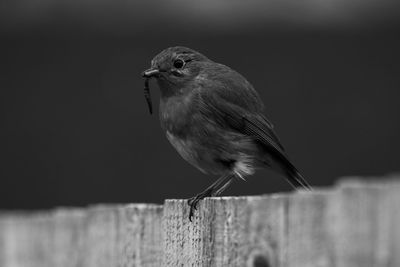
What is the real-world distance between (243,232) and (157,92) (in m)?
5.44

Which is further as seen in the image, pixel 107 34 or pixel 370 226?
pixel 107 34

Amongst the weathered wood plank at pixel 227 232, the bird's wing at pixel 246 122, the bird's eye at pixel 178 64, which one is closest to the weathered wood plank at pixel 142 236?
the weathered wood plank at pixel 227 232

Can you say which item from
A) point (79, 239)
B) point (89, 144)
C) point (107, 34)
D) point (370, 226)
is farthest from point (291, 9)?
point (370, 226)

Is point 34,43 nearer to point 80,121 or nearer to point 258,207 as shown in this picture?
point 80,121

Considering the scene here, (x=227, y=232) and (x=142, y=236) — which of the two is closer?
(x=227, y=232)

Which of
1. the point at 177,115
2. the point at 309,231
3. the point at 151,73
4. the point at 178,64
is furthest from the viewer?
the point at 178,64

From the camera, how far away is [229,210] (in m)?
2.56

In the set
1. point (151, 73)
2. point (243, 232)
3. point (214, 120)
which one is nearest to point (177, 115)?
point (214, 120)

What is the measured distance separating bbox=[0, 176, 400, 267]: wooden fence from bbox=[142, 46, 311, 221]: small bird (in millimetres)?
859

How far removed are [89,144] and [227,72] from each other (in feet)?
10.2

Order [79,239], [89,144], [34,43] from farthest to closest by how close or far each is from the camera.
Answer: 1. [34,43]
2. [89,144]
3. [79,239]

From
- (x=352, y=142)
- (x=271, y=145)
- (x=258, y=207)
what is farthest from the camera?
(x=352, y=142)

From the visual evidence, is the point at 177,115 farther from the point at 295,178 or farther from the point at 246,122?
the point at 295,178

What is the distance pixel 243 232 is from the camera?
2457 mm
